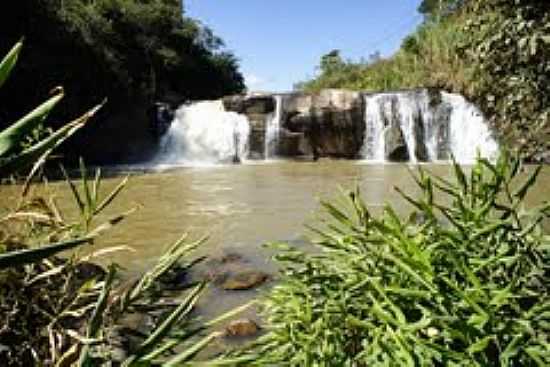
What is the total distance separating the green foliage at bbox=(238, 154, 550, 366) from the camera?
6.90 feet

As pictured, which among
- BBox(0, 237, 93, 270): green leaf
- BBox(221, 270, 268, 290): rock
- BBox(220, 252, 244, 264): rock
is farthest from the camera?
BBox(220, 252, 244, 264): rock

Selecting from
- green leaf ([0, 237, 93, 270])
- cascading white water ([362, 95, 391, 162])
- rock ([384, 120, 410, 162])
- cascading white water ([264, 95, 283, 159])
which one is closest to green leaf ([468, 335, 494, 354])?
green leaf ([0, 237, 93, 270])

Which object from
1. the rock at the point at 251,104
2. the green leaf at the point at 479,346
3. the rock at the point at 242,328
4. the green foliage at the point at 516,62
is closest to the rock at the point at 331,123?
the rock at the point at 251,104

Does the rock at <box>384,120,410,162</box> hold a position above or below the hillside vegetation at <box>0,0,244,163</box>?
below

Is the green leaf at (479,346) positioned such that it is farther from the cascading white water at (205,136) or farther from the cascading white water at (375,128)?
the cascading white water at (205,136)

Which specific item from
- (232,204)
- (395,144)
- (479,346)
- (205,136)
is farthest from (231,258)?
(205,136)

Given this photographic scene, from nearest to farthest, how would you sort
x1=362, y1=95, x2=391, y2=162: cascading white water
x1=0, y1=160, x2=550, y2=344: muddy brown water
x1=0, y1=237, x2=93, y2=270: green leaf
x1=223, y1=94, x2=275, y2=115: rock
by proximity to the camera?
x1=0, y1=237, x2=93, y2=270: green leaf → x1=0, y1=160, x2=550, y2=344: muddy brown water → x1=362, y1=95, x2=391, y2=162: cascading white water → x1=223, y1=94, x2=275, y2=115: rock

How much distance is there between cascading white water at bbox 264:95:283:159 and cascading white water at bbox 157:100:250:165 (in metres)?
0.65

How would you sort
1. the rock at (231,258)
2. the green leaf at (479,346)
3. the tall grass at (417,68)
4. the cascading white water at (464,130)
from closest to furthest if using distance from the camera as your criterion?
the green leaf at (479,346), the rock at (231,258), the cascading white water at (464,130), the tall grass at (417,68)

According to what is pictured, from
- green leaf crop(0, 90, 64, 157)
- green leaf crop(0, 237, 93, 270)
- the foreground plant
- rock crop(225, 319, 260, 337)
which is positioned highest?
green leaf crop(0, 90, 64, 157)

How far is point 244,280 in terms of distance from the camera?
655 centimetres

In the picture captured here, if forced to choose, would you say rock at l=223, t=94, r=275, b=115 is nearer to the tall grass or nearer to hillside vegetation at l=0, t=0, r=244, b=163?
hillside vegetation at l=0, t=0, r=244, b=163

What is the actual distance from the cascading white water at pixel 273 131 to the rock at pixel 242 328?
1694 centimetres

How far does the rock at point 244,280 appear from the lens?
21.2 feet
